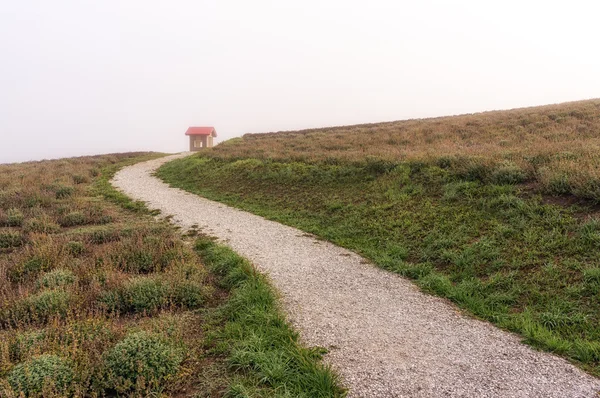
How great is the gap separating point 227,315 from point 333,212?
790 cm

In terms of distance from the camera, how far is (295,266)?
8.97 meters

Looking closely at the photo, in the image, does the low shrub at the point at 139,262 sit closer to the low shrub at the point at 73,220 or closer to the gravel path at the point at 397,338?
the gravel path at the point at 397,338

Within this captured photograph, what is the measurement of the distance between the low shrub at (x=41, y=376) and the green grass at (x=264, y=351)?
1951 millimetres

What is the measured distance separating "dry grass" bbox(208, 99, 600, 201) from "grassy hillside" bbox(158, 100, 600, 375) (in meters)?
0.07

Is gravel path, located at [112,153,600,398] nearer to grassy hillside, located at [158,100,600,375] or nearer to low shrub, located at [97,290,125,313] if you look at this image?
grassy hillside, located at [158,100,600,375]

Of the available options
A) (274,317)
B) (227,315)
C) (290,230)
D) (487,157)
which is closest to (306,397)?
(274,317)

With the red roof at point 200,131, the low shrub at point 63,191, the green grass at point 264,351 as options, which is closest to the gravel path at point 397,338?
the green grass at point 264,351

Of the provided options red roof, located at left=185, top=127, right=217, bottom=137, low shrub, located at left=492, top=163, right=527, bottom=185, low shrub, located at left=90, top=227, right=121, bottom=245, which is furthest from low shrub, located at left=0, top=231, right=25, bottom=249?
red roof, located at left=185, top=127, right=217, bottom=137

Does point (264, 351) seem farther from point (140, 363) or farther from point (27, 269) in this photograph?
point (27, 269)

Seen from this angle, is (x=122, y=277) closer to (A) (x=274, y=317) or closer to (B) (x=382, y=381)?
(A) (x=274, y=317)

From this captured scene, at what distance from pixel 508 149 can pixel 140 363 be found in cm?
→ 1669

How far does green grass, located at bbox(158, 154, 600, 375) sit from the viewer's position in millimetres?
6236

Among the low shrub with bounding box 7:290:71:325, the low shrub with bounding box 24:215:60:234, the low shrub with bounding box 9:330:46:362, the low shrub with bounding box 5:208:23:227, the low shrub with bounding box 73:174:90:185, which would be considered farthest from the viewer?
the low shrub with bounding box 73:174:90:185

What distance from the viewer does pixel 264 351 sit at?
198 inches
